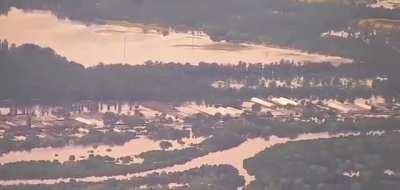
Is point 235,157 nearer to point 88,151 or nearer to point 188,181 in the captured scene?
point 188,181

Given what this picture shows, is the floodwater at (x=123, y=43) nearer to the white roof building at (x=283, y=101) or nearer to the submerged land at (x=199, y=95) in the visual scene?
the submerged land at (x=199, y=95)

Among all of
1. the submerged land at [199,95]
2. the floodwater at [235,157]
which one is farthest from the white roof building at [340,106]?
the floodwater at [235,157]

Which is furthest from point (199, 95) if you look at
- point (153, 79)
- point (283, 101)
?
point (283, 101)

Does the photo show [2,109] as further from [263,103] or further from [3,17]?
[263,103]

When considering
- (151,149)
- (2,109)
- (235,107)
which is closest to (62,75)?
(2,109)

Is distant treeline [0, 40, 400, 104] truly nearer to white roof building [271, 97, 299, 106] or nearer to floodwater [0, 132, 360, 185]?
white roof building [271, 97, 299, 106]

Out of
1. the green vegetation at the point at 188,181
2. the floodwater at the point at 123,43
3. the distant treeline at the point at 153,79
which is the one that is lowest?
the green vegetation at the point at 188,181
